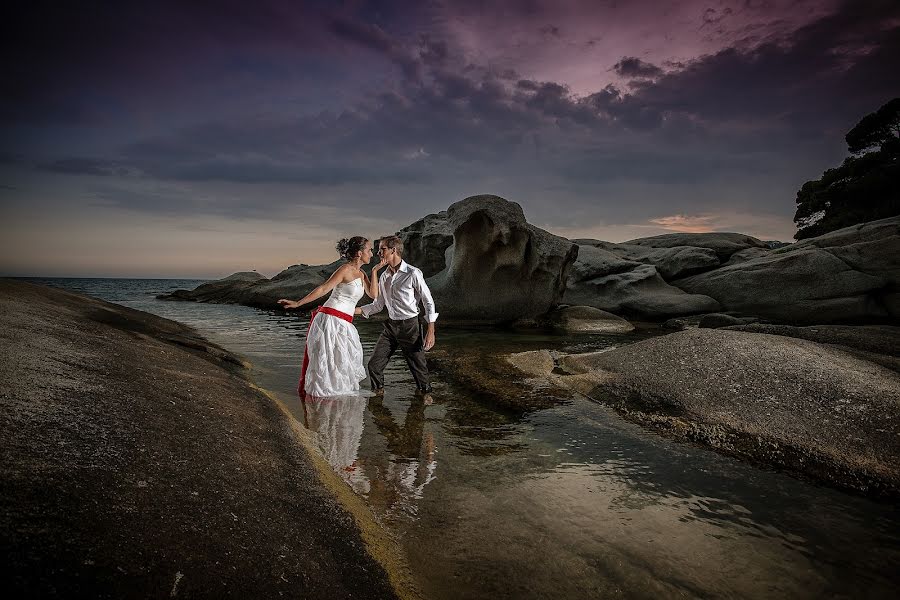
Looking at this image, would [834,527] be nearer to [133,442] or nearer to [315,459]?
[315,459]

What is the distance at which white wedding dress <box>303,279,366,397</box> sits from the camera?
6473 mm

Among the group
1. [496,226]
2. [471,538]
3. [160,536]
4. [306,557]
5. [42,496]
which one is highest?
[496,226]

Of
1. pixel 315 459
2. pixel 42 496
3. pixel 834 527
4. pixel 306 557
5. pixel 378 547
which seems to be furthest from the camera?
pixel 315 459

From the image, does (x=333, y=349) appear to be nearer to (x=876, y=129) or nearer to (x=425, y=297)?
(x=425, y=297)

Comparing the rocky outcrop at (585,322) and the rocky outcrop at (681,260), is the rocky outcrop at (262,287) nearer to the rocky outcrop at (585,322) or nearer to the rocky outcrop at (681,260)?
the rocky outcrop at (585,322)

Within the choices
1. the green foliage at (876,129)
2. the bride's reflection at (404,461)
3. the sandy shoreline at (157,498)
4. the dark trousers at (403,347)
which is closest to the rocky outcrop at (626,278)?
the dark trousers at (403,347)

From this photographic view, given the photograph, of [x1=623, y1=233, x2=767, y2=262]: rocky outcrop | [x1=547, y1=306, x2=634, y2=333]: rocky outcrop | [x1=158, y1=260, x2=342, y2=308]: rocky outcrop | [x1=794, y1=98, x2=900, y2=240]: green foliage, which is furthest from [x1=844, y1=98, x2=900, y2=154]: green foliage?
[x1=158, y1=260, x2=342, y2=308]: rocky outcrop

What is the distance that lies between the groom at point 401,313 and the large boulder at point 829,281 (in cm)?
1868

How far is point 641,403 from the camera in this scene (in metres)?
5.93

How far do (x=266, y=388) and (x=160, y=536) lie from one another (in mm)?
5242

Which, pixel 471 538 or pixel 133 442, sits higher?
pixel 133 442

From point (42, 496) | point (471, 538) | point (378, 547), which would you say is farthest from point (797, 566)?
point (42, 496)

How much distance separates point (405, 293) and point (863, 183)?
3616 cm

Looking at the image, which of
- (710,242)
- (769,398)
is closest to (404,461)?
(769,398)
